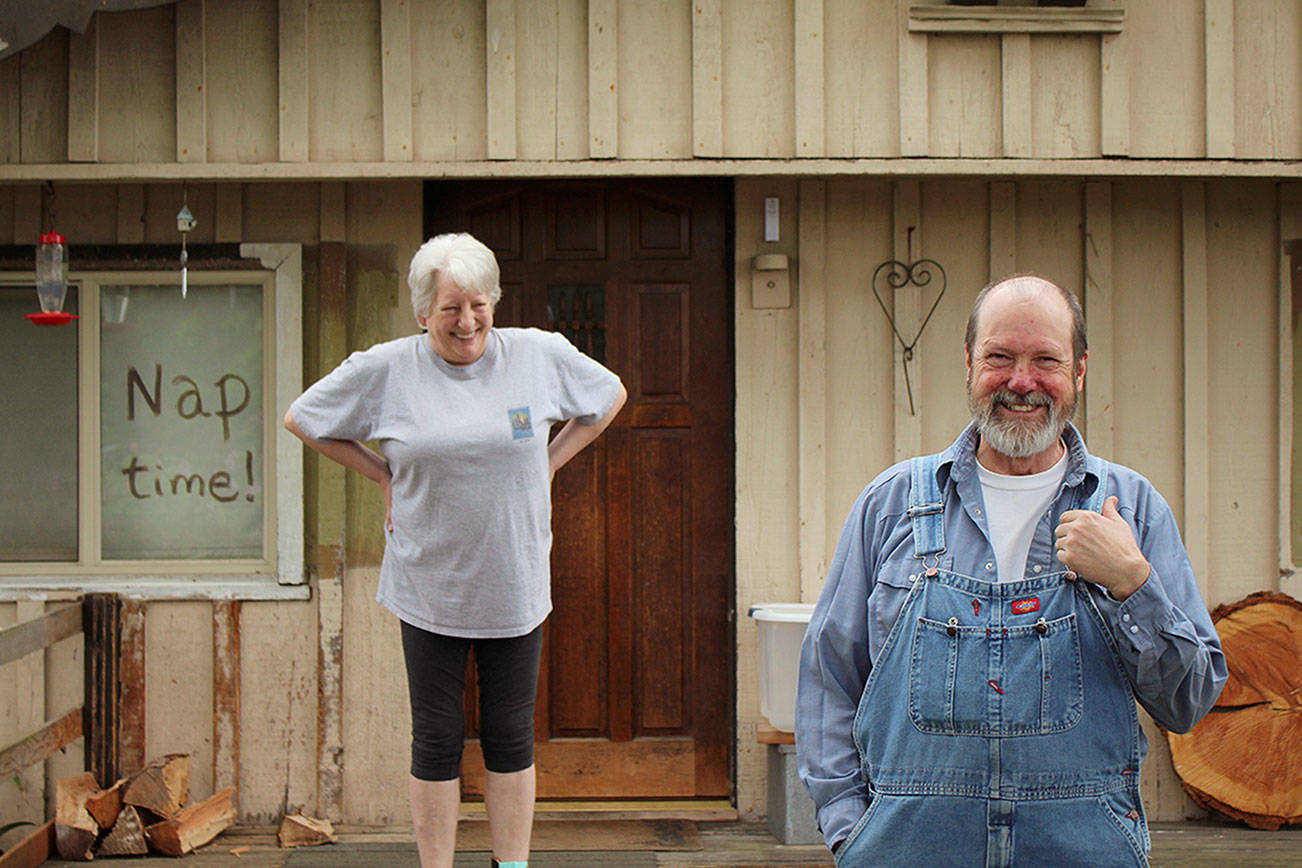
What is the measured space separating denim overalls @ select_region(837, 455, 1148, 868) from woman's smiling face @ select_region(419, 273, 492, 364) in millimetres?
1509

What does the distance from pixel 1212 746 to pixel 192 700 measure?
3810 mm

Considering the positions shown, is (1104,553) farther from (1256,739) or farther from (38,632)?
(38,632)

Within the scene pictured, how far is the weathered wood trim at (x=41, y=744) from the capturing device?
3.67 metres

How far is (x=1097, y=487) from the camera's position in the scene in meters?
1.82

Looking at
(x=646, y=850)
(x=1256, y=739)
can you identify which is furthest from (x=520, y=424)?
(x=1256, y=739)

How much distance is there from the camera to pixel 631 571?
451 centimetres

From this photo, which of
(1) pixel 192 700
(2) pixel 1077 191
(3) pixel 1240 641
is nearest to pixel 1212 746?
(3) pixel 1240 641

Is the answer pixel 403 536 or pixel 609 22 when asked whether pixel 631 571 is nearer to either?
pixel 403 536

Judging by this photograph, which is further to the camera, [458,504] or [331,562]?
[331,562]

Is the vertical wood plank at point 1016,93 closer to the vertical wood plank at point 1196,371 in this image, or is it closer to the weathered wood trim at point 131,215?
the vertical wood plank at point 1196,371

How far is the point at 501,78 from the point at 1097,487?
2.80 metres

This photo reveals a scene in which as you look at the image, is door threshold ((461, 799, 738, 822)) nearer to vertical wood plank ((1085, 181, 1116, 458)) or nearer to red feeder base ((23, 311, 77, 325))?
vertical wood plank ((1085, 181, 1116, 458))

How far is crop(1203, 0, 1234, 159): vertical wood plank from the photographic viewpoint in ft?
13.1

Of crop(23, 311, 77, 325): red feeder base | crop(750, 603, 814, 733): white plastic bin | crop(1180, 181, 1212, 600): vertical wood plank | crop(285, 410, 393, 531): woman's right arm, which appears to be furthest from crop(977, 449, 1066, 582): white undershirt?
crop(23, 311, 77, 325): red feeder base
